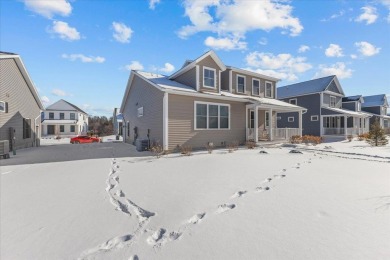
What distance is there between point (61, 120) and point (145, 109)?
110 feet

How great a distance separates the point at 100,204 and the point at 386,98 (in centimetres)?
5141

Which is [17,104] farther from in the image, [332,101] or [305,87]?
[332,101]

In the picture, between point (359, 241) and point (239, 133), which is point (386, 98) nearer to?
point (239, 133)

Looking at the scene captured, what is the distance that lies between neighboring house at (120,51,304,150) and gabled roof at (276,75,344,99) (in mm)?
11553

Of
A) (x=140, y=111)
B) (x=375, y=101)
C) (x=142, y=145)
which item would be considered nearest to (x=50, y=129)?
(x=140, y=111)

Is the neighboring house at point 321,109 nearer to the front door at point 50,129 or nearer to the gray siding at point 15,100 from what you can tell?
the gray siding at point 15,100

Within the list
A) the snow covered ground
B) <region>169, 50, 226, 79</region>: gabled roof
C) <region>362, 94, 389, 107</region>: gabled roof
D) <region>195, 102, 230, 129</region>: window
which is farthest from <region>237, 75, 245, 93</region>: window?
<region>362, 94, 389, 107</region>: gabled roof

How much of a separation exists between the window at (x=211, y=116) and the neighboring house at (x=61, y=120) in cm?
3570

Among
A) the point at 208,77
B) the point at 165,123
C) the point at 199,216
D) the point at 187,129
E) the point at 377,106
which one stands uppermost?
the point at 377,106

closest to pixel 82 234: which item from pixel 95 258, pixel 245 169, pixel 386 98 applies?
pixel 95 258

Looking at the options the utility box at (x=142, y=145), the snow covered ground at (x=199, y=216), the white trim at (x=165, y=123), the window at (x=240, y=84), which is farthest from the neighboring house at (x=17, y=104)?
the window at (x=240, y=84)

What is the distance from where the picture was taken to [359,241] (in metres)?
2.92

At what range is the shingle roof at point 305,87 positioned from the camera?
27672 millimetres

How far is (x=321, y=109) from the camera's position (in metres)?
26.8
